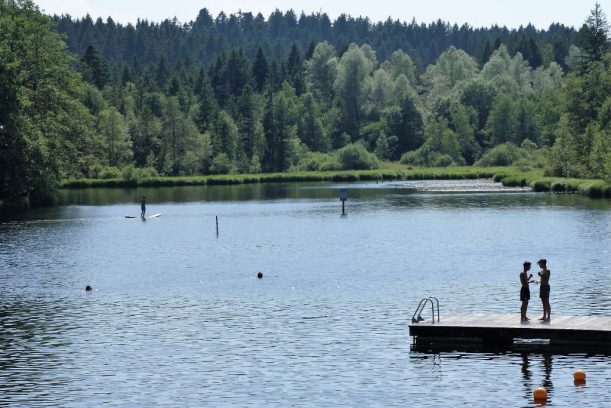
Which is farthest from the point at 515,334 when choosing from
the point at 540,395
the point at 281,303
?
the point at 281,303

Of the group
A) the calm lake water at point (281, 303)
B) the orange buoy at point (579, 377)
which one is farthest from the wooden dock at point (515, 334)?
the orange buoy at point (579, 377)

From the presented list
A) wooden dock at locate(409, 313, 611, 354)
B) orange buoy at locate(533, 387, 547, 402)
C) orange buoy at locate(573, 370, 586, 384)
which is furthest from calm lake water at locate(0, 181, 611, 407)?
wooden dock at locate(409, 313, 611, 354)

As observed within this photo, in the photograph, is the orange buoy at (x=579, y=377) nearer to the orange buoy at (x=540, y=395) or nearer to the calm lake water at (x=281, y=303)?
the calm lake water at (x=281, y=303)

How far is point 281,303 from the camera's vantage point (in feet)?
200

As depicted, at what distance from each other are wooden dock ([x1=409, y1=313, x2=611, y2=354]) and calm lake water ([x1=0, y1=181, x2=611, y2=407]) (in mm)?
1058

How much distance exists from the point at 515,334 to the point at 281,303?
17.6 meters

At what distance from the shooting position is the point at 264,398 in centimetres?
3956

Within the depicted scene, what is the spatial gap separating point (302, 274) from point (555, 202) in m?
70.8

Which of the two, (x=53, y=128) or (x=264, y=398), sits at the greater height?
(x=53, y=128)

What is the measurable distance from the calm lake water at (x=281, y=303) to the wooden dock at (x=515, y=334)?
Result: 1.06m

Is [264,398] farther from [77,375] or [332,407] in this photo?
[77,375]

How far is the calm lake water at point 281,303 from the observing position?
41.1m

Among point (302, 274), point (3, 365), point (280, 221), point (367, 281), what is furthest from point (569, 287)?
point (280, 221)

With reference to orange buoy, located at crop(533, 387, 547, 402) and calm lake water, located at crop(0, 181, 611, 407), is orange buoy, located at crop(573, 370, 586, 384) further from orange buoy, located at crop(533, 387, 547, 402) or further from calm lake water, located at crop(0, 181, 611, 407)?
orange buoy, located at crop(533, 387, 547, 402)
